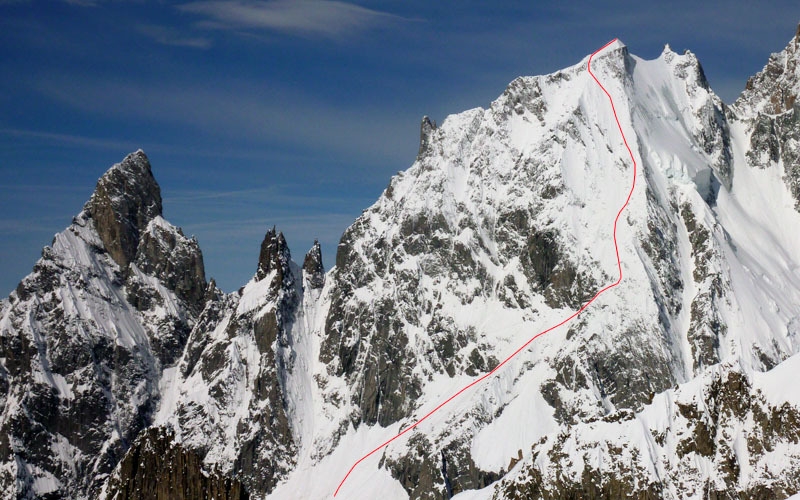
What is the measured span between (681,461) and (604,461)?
438 inches

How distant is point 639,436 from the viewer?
12938 cm


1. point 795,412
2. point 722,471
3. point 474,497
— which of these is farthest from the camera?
point 474,497

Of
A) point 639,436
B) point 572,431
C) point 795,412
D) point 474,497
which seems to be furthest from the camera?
point 474,497

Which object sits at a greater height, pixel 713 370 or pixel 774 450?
pixel 713 370

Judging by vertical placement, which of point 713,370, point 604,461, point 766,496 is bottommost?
point 766,496

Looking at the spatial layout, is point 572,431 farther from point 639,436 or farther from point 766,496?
point 766,496

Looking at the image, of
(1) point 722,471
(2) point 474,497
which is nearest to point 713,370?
(1) point 722,471

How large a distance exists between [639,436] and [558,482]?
14.3 metres

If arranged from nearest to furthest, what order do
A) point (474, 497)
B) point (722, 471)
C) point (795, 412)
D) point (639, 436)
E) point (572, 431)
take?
point (795, 412) < point (722, 471) < point (639, 436) < point (572, 431) < point (474, 497)

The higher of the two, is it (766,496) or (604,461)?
(604,461)

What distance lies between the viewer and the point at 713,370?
12631 cm

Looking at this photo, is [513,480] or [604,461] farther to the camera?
[513,480]

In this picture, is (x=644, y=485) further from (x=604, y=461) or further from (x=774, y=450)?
(x=774, y=450)

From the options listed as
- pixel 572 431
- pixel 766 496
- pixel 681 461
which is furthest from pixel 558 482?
pixel 766 496
